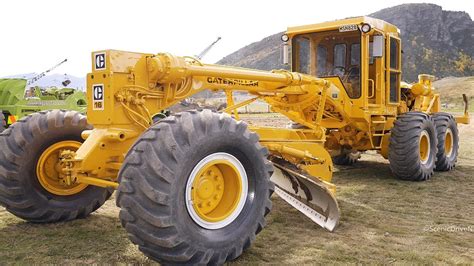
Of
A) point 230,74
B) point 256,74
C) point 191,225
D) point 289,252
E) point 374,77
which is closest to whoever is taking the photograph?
point 191,225

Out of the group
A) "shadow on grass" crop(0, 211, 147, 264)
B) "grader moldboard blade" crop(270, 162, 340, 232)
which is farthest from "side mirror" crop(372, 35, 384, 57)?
"shadow on grass" crop(0, 211, 147, 264)

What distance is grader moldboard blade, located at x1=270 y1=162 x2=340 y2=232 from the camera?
540cm

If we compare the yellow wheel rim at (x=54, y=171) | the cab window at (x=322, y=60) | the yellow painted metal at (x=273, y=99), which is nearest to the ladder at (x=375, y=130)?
the yellow painted metal at (x=273, y=99)

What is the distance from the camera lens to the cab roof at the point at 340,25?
7.88 metres

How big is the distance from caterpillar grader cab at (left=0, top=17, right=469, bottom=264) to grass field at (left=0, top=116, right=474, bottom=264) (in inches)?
10.1

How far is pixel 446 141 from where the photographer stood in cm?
→ 1022

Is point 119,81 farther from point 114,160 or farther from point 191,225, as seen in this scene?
point 191,225

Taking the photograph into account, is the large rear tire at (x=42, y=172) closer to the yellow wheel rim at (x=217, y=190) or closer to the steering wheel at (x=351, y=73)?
the yellow wheel rim at (x=217, y=190)

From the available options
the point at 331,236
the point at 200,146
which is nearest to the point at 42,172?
the point at 200,146

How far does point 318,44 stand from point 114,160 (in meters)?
4.91

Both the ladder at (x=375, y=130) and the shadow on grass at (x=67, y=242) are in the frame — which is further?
the ladder at (x=375, y=130)

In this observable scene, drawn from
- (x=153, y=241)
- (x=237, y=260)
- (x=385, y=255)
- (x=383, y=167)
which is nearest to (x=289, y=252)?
(x=237, y=260)

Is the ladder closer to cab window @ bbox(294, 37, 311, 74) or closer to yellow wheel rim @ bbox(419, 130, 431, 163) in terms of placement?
yellow wheel rim @ bbox(419, 130, 431, 163)

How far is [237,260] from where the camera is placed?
421cm
